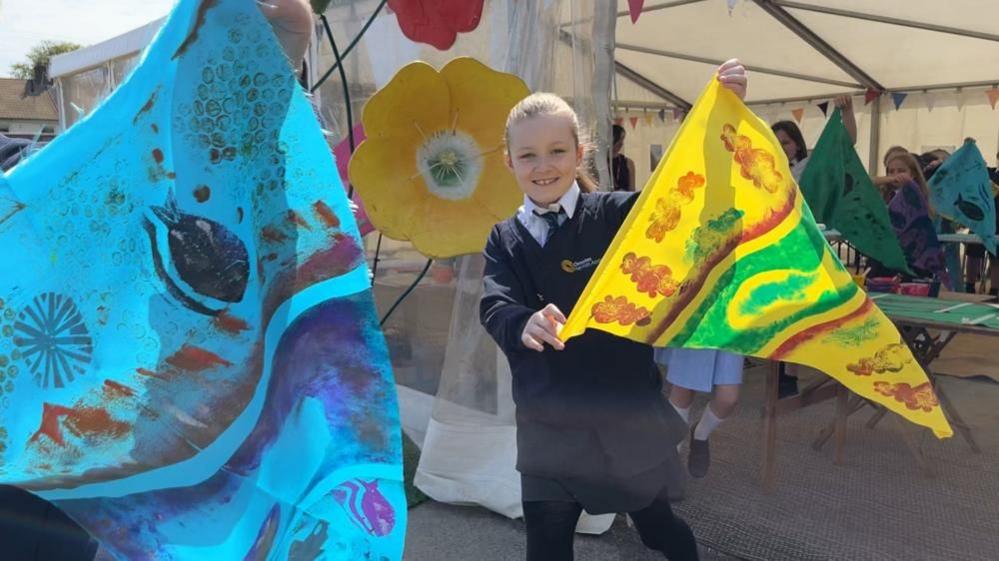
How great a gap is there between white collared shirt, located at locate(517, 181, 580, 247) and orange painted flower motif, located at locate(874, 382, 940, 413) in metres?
0.81

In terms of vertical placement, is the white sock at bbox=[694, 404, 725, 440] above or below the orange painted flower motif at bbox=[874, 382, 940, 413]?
below

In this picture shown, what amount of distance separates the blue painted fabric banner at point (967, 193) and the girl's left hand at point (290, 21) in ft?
17.9

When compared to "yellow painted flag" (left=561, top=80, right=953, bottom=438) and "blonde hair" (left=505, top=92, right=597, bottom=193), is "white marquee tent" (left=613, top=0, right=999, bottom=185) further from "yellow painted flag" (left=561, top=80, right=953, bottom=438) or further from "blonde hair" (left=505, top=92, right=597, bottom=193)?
"blonde hair" (left=505, top=92, right=597, bottom=193)

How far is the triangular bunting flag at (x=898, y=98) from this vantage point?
848 cm

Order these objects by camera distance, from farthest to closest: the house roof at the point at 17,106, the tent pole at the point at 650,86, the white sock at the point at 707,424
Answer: the house roof at the point at 17,106
the tent pole at the point at 650,86
the white sock at the point at 707,424

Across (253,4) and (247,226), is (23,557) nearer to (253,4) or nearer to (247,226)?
(247,226)

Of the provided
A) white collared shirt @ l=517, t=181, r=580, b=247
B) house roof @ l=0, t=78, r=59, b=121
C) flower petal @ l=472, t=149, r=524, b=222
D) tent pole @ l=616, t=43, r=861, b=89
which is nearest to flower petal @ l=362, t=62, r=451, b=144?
flower petal @ l=472, t=149, r=524, b=222

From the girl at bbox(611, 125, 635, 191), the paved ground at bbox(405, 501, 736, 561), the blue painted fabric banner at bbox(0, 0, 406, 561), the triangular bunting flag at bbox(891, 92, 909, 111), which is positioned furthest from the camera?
the triangular bunting flag at bbox(891, 92, 909, 111)

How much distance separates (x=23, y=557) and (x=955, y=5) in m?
6.55

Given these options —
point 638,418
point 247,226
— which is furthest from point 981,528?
point 247,226

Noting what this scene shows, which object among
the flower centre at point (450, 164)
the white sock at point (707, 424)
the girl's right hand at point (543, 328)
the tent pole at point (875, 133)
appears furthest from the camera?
the tent pole at point (875, 133)

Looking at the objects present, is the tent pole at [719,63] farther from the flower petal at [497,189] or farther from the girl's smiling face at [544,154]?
the girl's smiling face at [544,154]

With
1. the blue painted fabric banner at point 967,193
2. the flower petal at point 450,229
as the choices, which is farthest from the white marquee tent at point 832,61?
the flower petal at point 450,229

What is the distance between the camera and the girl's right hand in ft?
5.08
